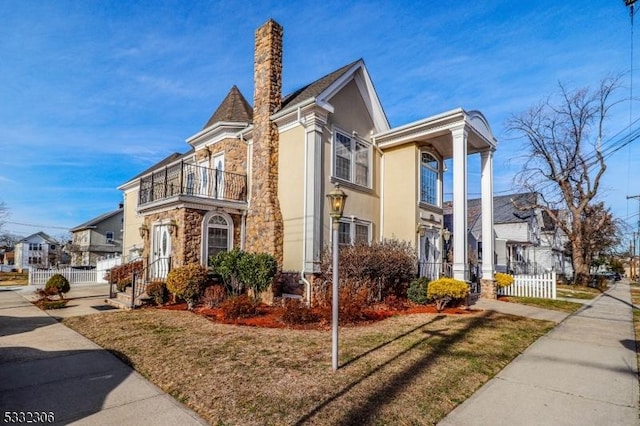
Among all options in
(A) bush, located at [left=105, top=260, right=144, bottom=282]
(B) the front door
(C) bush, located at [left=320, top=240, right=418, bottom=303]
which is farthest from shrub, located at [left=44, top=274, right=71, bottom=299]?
(C) bush, located at [left=320, top=240, right=418, bottom=303]

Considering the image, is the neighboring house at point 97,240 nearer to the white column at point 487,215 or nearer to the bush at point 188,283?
the bush at point 188,283

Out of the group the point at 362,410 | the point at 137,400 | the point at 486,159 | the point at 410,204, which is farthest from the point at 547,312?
the point at 137,400

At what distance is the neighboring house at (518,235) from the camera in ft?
88.2

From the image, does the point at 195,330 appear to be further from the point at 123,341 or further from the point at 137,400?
the point at 137,400

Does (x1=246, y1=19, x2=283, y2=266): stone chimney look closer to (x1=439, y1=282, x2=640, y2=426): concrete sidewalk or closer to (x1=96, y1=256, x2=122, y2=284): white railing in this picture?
(x1=439, y1=282, x2=640, y2=426): concrete sidewalk

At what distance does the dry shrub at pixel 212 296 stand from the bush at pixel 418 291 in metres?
5.80

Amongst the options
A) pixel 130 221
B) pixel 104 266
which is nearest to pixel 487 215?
pixel 104 266

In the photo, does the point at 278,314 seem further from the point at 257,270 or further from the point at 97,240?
the point at 97,240

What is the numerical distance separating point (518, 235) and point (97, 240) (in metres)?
43.0

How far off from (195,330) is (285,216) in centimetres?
511

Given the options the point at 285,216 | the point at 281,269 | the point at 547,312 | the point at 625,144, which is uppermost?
the point at 625,144

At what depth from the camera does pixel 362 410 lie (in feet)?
12.7

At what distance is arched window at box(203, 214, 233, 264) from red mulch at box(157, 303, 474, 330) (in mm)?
2051

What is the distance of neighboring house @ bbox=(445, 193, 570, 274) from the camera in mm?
26875
